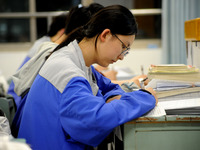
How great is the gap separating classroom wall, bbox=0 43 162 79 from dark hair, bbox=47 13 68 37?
167 centimetres

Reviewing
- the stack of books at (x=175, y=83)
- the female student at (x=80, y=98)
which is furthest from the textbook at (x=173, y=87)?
the female student at (x=80, y=98)

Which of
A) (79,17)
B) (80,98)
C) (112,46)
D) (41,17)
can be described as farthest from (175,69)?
(41,17)

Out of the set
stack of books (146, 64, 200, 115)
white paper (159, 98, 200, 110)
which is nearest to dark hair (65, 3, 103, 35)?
stack of books (146, 64, 200, 115)

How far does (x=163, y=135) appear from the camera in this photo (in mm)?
1090

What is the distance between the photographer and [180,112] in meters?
1.09

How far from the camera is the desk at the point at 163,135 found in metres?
1.08

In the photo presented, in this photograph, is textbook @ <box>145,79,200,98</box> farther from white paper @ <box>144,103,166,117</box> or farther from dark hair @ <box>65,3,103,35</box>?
dark hair @ <box>65,3,103,35</box>

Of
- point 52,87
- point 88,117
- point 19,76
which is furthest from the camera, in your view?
point 19,76

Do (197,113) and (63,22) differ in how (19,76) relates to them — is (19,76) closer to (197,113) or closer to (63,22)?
(63,22)

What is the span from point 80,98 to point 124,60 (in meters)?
3.06

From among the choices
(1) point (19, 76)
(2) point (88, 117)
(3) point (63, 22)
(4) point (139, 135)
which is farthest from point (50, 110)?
(3) point (63, 22)

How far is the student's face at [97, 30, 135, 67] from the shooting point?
3.94 ft

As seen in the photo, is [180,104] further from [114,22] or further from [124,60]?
[124,60]

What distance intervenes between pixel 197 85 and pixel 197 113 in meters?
0.22
